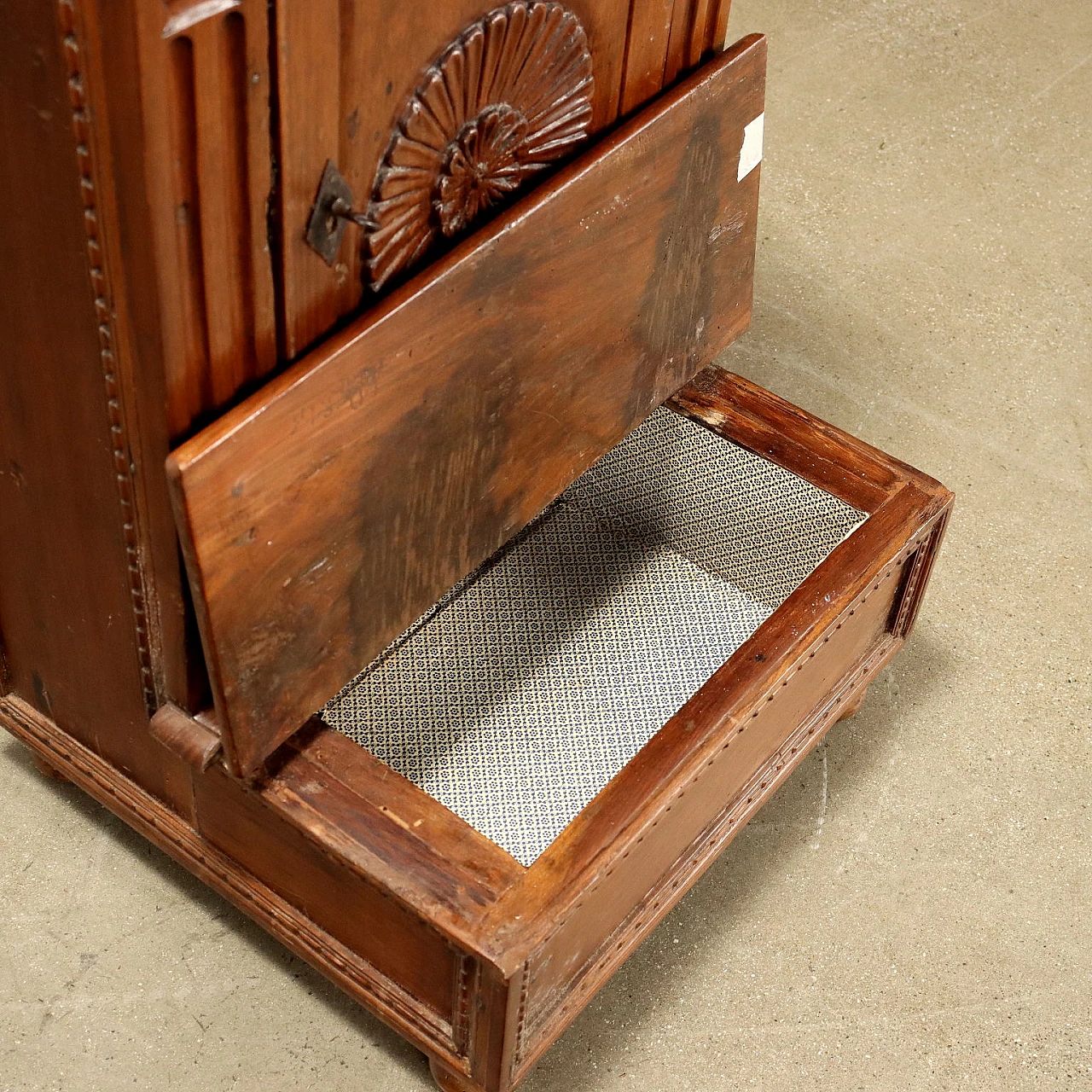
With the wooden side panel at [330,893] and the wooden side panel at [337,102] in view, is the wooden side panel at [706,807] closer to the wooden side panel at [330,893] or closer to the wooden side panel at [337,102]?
the wooden side panel at [330,893]

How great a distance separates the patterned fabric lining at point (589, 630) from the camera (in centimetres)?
Answer: 188

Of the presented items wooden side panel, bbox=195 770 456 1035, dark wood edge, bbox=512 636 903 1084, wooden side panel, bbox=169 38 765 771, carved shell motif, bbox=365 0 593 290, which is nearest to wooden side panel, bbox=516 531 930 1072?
dark wood edge, bbox=512 636 903 1084

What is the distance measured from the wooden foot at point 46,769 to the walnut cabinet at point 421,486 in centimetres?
17

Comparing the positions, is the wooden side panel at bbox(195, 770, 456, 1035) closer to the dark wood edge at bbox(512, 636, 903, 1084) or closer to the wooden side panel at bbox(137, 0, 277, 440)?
the dark wood edge at bbox(512, 636, 903, 1084)

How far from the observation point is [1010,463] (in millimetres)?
2584

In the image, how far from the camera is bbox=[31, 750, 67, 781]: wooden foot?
2.02m

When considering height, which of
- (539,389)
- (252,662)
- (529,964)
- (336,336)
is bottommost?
(529,964)

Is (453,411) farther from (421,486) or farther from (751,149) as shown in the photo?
(751,149)

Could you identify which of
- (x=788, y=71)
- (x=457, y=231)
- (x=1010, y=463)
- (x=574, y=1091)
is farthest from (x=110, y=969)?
(x=788, y=71)

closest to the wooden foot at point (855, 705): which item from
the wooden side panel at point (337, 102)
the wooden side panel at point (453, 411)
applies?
the wooden side panel at point (453, 411)

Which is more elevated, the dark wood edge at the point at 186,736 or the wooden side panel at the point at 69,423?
the wooden side panel at the point at 69,423

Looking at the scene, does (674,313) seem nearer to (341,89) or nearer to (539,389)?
(539,389)

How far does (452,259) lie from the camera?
1404 mm

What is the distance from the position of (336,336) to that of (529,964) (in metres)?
0.61
